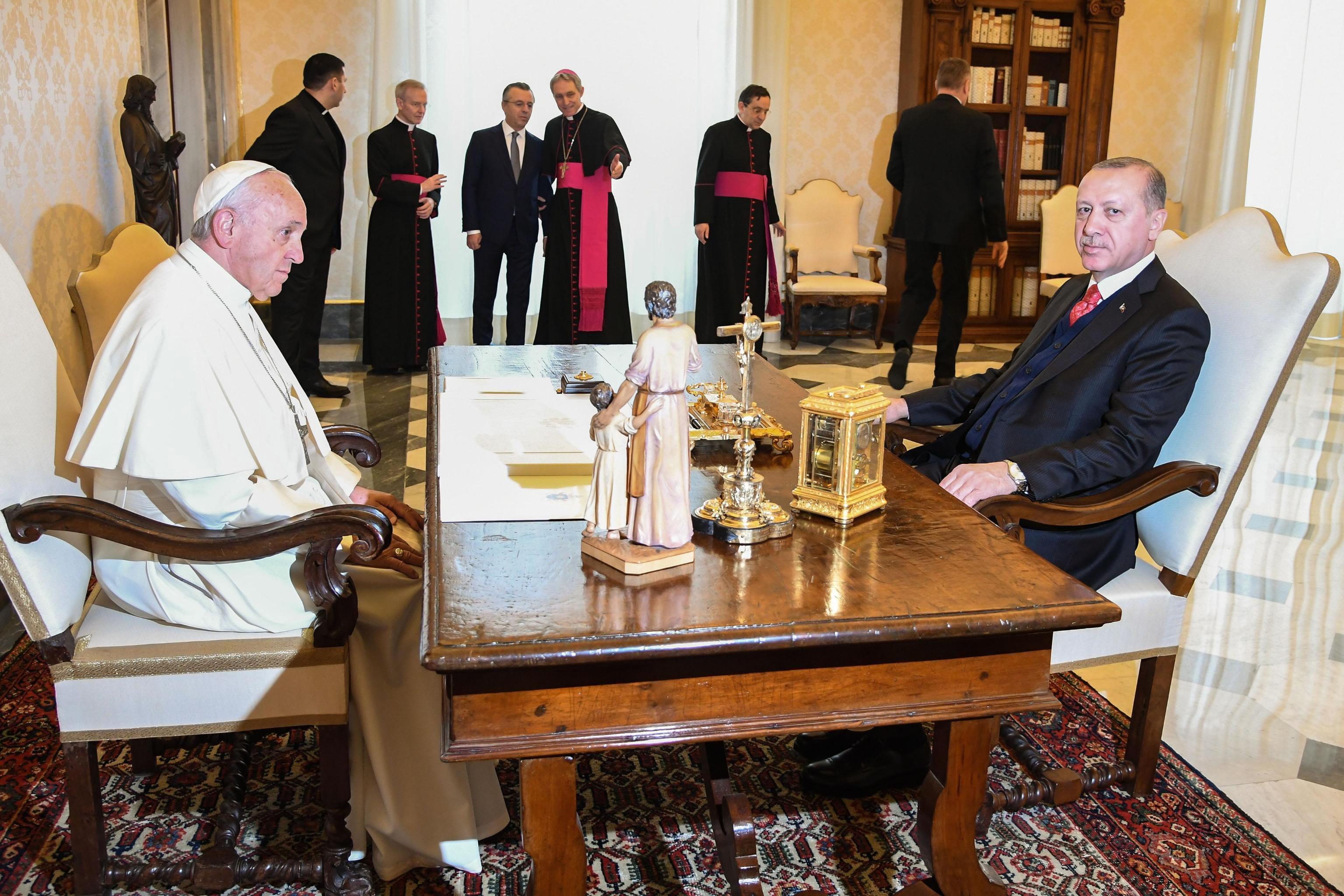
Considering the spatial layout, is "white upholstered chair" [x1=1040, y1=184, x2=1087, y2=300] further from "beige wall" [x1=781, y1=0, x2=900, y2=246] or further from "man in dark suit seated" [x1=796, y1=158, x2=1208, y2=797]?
"man in dark suit seated" [x1=796, y1=158, x2=1208, y2=797]

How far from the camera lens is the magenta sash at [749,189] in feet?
23.5

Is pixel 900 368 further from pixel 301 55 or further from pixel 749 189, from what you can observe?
pixel 301 55

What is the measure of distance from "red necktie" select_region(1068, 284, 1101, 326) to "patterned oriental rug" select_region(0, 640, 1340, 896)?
1038 millimetres

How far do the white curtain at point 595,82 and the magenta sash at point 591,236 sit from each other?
3.45ft

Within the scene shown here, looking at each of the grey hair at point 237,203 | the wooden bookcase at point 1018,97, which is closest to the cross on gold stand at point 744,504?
the grey hair at point 237,203

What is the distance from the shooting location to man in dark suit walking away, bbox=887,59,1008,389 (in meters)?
6.56

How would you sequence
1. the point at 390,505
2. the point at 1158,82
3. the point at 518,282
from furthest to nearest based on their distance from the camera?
the point at 1158,82
the point at 518,282
the point at 390,505

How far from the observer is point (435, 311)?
718 centimetres

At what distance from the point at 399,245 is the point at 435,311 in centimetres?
48

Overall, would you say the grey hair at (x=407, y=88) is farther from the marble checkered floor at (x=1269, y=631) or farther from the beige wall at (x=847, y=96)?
the beige wall at (x=847, y=96)

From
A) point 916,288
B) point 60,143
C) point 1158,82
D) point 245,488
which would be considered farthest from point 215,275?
point 1158,82

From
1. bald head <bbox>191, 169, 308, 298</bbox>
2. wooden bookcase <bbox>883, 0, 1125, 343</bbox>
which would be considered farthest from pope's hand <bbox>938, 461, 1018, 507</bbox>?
wooden bookcase <bbox>883, 0, 1125, 343</bbox>

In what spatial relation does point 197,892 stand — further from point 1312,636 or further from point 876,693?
point 1312,636

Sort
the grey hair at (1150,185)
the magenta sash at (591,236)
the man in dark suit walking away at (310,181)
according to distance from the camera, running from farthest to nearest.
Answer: the magenta sash at (591,236)
the man in dark suit walking away at (310,181)
the grey hair at (1150,185)
